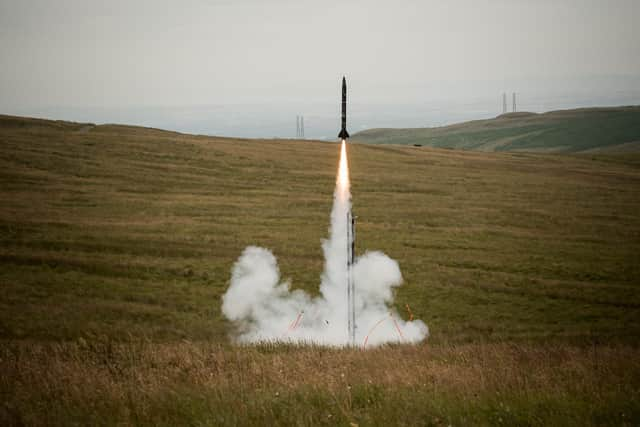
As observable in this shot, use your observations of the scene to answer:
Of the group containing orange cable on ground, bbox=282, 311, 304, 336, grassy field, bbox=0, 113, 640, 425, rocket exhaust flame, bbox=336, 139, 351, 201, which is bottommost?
orange cable on ground, bbox=282, 311, 304, 336

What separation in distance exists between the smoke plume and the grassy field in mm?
1041

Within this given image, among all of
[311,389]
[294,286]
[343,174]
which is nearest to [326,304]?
[294,286]

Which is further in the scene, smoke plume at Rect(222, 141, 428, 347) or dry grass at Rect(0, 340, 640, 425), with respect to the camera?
smoke plume at Rect(222, 141, 428, 347)

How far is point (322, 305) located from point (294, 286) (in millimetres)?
2915

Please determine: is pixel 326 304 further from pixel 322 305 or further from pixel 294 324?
pixel 294 324

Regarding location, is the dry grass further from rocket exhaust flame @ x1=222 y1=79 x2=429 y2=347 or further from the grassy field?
rocket exhaust flame @ x1=222 y1=79 x2=429 y2=347

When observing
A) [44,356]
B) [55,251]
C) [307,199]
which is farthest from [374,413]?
[307,199]

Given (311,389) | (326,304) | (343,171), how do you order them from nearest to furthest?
(311,389) < (326,304) < (343,171)

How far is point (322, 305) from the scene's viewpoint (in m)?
26.3

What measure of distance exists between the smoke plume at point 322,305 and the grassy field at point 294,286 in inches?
41.0

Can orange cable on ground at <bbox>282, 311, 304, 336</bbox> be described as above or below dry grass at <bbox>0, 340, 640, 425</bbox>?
below

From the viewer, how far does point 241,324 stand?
23609mm

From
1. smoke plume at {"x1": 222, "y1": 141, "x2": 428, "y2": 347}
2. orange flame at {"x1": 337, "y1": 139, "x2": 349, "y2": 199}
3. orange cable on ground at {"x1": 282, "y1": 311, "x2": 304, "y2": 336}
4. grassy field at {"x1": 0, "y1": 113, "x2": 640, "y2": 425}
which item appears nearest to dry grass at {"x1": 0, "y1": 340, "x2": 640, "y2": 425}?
grassy field at {"x1": 0, "y1": 113, "x2": 640, "y2": 425}

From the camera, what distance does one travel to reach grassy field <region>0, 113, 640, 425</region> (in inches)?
380
